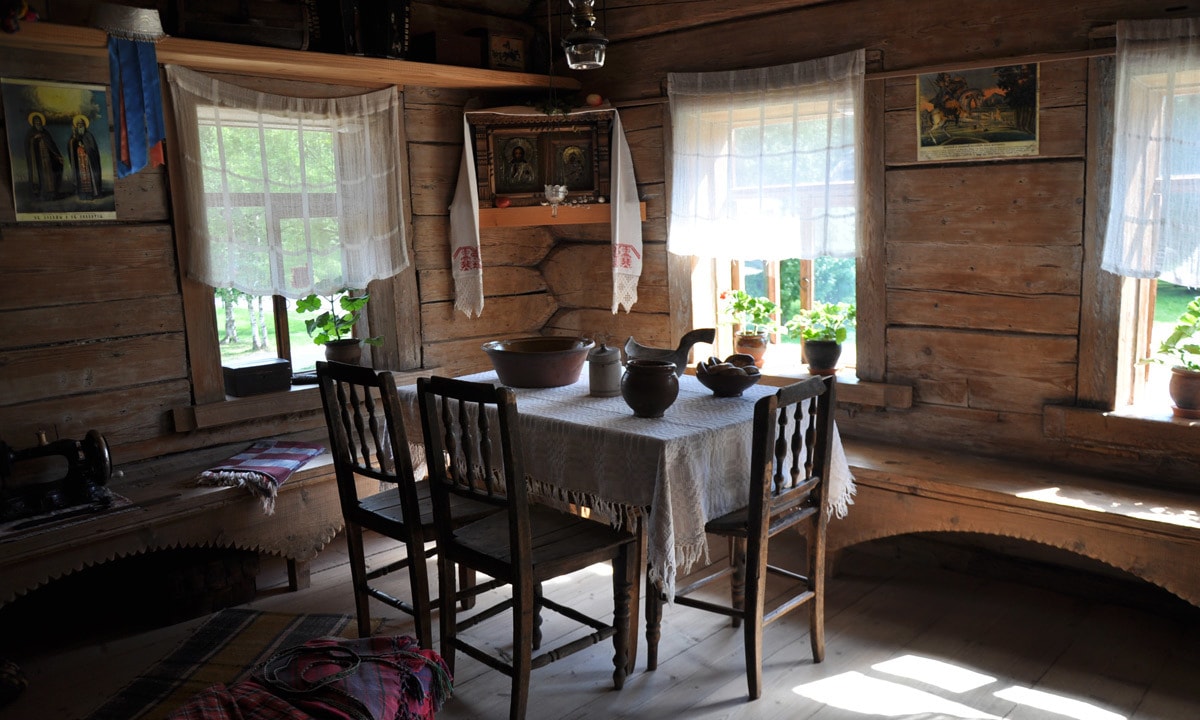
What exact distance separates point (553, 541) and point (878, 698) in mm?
1058

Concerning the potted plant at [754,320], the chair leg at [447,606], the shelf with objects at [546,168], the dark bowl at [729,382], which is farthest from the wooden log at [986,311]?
the chair leg at [447,606]

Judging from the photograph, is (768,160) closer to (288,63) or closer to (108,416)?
(288,63)

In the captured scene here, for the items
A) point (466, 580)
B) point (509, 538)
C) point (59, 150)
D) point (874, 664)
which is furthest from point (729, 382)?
point (59, 150)

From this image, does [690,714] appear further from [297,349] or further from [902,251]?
[297,349]

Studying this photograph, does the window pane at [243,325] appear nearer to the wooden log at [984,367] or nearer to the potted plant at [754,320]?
the potted plant at [754,320]

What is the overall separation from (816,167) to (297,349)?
2.41 meters

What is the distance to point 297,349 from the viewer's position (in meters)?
4.38

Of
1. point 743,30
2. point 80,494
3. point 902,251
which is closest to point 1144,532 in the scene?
point 902,251

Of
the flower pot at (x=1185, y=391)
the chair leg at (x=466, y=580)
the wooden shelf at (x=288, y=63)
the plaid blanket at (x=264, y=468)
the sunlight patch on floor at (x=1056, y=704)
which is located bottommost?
the sunlight patch on floor at (x=1056, y=704)

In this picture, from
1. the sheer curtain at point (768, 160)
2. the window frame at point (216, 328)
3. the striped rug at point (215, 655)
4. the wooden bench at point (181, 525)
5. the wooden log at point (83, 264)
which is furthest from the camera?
the sheer curtain at point (768, 160)

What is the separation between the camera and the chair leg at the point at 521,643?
2606 mm

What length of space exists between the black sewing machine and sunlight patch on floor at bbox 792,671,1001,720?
92.2 inches

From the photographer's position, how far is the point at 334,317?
4.24 meters

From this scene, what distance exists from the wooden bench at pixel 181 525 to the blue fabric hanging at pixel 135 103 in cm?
112
